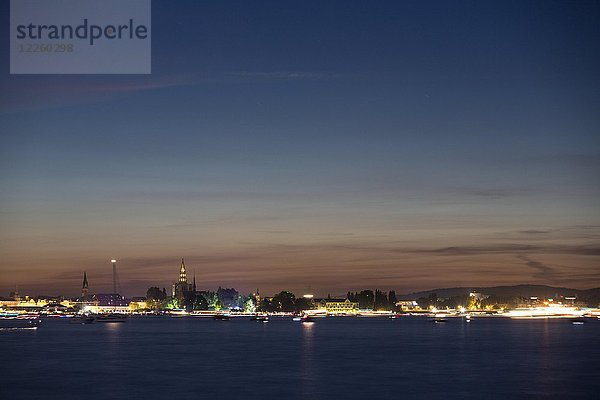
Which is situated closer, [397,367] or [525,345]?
[397,367]

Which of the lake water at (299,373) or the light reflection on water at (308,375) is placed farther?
the light reflection on water at (308,375)

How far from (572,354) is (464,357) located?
13.4 m

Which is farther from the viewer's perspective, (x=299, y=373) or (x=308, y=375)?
(x=299, y=373)

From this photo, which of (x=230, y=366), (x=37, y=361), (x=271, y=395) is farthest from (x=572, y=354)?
(x=37, y=361)

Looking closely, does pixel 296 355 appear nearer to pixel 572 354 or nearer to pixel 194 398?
pixel 572 354

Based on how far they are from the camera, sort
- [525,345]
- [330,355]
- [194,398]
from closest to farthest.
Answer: [194,398]
[330,355]
[525,345]

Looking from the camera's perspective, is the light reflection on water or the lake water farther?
the light reflection on water

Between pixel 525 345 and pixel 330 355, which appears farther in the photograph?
pixel 525 345

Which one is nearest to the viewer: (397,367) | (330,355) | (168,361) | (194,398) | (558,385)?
(194,398)

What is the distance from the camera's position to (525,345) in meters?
103

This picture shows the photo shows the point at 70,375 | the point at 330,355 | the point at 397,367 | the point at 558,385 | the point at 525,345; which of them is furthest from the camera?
the point at 525,345

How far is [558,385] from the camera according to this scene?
5475 centimetres

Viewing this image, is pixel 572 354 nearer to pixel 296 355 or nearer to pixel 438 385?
pixel 296 355

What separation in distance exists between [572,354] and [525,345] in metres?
18.6
